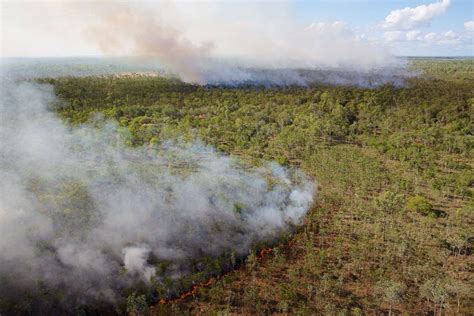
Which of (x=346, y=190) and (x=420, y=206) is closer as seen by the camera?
(x=420, y=206)

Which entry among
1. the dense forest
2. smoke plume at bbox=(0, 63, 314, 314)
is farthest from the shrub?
smoke plume at bbox=(0, 63, 314, 314)

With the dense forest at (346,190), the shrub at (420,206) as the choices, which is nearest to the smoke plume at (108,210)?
the dense forest at (346,190)

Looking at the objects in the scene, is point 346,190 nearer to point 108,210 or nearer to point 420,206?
point 420,206

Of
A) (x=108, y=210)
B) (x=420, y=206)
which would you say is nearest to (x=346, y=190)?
(x=420, y=206)

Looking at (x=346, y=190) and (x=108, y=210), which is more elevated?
(x=108, y=210)

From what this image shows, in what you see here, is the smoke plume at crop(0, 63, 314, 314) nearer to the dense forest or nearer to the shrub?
the dense forest

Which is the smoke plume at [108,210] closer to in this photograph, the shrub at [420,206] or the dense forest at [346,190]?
the dense forest at [346,190]

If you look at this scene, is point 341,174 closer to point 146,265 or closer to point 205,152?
point 205,152
